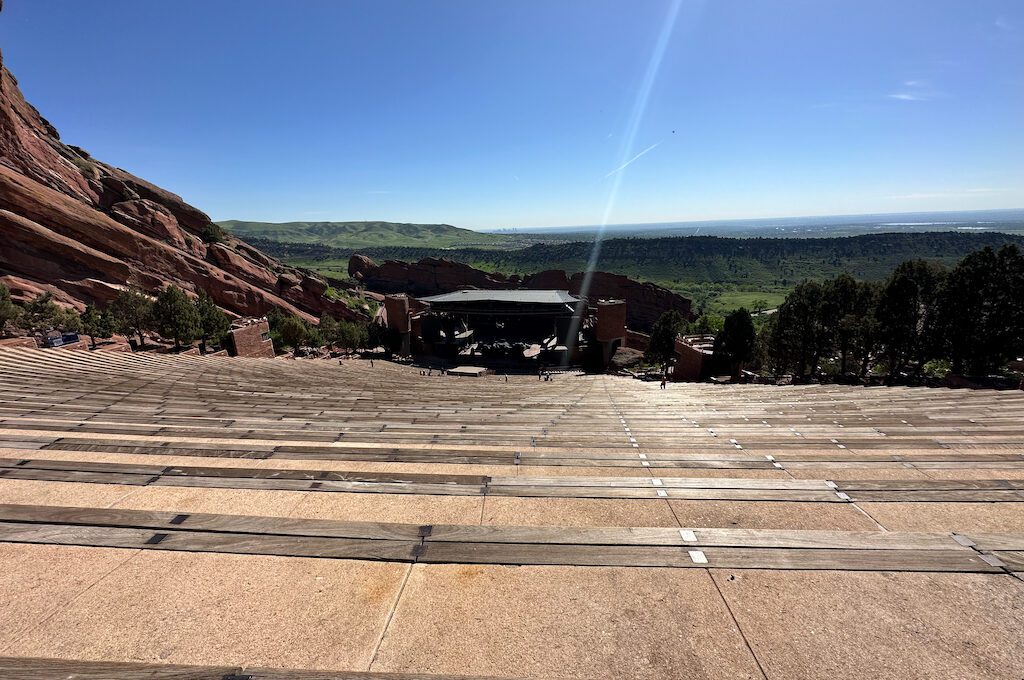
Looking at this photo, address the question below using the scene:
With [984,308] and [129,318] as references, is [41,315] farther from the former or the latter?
[984,308]

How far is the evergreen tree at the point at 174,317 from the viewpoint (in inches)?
1473

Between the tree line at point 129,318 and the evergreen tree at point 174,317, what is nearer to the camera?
the tree line at point 129,318

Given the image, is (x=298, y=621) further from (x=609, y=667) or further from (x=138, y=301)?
(x=138, y=301)

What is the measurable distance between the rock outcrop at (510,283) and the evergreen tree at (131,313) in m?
76.6

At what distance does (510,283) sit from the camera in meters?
116

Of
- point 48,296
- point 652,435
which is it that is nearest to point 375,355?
point 48,296

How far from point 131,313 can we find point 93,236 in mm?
19573

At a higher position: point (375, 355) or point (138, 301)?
point (138, 301)

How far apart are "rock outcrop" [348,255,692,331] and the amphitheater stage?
3697 inches

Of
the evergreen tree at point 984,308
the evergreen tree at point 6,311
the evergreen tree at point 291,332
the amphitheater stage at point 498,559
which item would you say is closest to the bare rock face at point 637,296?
the evergreen tree at point 984,308

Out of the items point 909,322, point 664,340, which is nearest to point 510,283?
point 664,340

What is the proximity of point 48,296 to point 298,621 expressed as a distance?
5393 cm

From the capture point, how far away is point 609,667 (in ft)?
8.75

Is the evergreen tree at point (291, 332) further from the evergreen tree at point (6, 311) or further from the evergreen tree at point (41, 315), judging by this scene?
the evergreen tree at point (6, 311)
